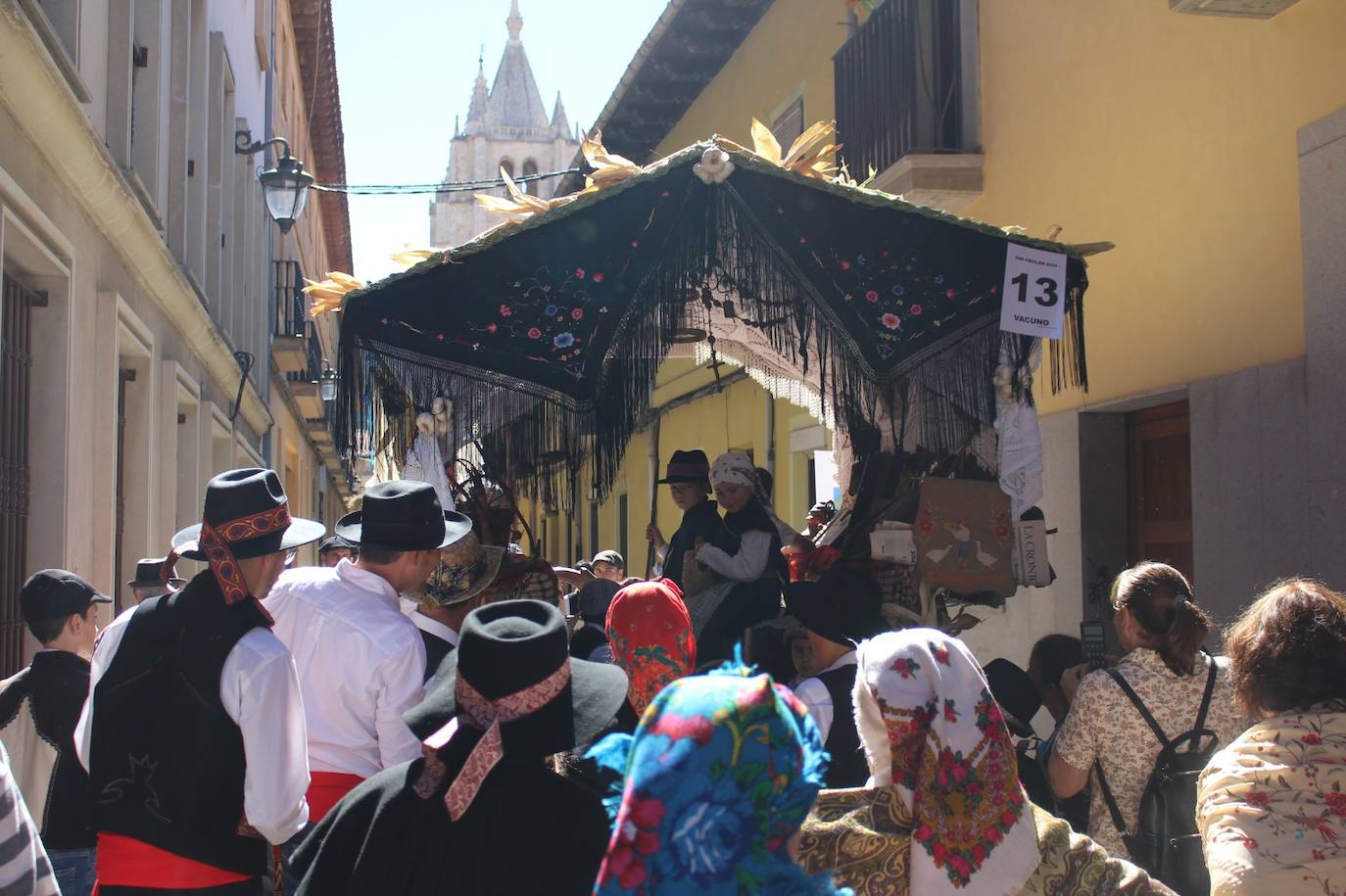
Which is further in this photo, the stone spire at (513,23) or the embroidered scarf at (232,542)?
the stone spire at (513,23)

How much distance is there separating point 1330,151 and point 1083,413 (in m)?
2.52

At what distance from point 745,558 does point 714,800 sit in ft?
14.6

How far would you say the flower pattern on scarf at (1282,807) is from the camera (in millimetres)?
2998

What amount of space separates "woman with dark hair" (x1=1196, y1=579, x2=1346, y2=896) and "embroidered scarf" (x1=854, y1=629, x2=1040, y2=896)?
0.49m

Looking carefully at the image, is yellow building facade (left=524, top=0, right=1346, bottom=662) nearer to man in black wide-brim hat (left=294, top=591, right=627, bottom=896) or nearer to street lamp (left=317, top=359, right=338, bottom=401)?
man in black wide-brim hat (left=294, top=591, right=627, bottom=896)

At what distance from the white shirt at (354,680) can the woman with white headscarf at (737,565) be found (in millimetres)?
2483

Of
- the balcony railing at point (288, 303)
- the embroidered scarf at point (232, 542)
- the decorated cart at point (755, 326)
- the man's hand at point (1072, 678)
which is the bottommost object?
the man's hand at point (1072, 678)

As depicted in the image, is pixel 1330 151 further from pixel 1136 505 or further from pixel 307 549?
pixel 307 549

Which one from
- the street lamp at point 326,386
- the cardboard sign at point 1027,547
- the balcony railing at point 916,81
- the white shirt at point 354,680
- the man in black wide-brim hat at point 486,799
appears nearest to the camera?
the man in black wide-brim hat at point 486,799

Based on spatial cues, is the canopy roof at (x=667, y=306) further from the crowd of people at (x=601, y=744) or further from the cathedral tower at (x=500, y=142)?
the cathedral tower at (x=500, y=142)

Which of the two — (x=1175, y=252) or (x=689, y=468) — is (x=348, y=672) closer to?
(x=689, y=468)

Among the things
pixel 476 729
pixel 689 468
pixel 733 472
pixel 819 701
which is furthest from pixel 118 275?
pixel 476 729

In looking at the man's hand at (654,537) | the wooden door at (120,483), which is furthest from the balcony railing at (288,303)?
the man's hand at (654,537)

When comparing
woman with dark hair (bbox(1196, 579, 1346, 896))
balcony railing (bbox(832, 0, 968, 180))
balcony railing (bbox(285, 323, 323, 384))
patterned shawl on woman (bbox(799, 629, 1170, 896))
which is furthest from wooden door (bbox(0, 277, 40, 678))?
balcony railing (bbox(285, 323, 323, 384))
